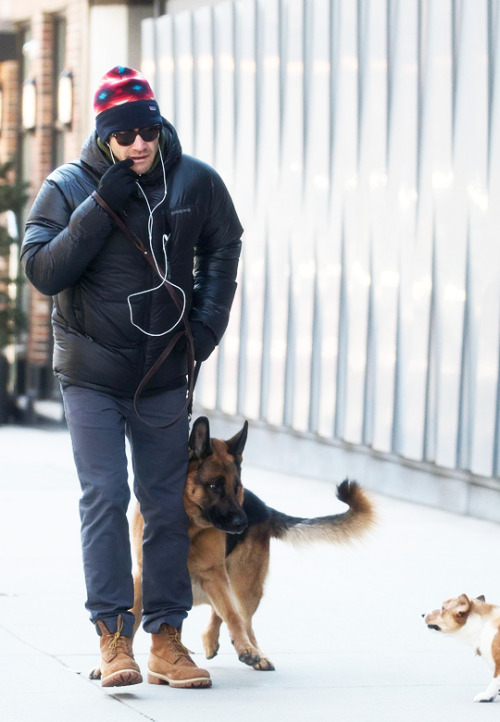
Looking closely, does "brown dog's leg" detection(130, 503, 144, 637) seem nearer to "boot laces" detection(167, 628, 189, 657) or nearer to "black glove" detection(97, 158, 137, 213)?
"boot laces" detection(167, 628, 189, 657)

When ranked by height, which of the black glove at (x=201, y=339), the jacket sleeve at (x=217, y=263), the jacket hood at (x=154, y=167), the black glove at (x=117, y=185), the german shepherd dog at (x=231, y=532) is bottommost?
the german shepherd dog at (x=231, y=532)

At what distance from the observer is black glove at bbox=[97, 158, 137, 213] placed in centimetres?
521

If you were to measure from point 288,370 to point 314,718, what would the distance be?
793cm

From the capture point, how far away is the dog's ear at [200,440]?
5.62m

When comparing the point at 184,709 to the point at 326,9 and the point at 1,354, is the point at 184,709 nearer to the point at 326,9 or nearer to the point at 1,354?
the point at 326,9

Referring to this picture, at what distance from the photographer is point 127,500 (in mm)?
5402


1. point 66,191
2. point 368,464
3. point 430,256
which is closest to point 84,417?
point 66,191

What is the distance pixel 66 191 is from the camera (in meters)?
5.41

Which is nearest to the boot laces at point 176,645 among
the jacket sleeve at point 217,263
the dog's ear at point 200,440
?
the dog's ear at point 200,440

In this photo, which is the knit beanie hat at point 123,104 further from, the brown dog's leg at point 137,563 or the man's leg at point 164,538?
the brown dog's leg at point 137,563

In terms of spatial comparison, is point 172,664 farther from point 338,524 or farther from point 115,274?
point 115,274

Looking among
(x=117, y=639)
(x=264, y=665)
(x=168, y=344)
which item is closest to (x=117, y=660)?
(x=117, y=639)

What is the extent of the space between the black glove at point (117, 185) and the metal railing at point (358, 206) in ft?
16.1

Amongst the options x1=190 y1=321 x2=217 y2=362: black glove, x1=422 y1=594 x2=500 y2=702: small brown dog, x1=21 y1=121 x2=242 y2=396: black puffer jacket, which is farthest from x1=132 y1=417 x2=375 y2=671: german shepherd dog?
x1=422 y1=594 x2=500 y2=702: small brown dog
